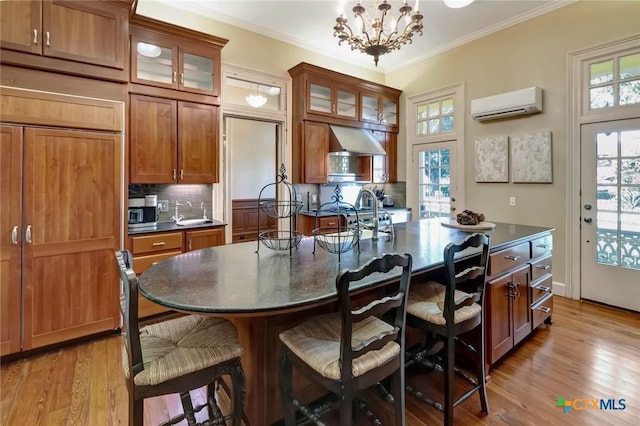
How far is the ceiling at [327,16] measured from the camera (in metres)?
3.75

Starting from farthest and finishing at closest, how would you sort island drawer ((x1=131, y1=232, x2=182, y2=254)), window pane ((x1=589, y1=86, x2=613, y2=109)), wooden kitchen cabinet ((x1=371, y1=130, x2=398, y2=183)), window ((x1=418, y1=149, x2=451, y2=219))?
wooden kitchen cabinet ((x1=371, y1=130, x2=398, y2=183)), window ((x1=418, y1=149, x2=451, y2=219)), window pane ((x1=589, y1=86, x2=613, y2=109)), island drawer ((x1=131, y1=232, x2=182, y2=254))

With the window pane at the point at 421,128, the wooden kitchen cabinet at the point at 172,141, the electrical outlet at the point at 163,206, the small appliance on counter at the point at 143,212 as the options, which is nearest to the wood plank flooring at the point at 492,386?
the small appliance on counter at the point at 143,212

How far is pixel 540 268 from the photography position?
2.81 metres

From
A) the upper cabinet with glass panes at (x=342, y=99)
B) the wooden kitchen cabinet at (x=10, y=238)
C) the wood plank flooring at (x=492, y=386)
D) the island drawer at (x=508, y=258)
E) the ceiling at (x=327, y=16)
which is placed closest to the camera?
the wood plank flooring at (x=492, y=386)

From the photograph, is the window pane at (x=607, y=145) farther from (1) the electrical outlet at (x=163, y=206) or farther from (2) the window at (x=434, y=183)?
(1) the electrical outlet at (x=163, y=206)

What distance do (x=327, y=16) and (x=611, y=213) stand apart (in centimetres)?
398

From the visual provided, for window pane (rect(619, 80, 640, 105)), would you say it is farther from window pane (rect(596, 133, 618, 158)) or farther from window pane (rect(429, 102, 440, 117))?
window pane (rect(429, 102, 440, 117))

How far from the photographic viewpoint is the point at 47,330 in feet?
8.41

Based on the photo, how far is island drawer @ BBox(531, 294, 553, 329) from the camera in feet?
8.96

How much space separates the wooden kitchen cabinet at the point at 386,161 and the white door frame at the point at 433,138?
0.22 m

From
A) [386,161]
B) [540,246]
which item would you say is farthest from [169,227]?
[386,161]

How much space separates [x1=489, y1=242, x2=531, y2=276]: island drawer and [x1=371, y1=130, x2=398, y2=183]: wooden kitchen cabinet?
3.19 m

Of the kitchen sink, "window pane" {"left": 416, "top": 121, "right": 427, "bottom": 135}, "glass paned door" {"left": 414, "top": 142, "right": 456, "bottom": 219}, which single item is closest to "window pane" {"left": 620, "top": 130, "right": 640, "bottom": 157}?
"glass paned door" {"left": 414, "top": 142, "right": 456, "bottom": 219}

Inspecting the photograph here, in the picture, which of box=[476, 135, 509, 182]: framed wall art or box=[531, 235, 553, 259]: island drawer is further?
box=[476, 135, 509, 182]: framed wall art
